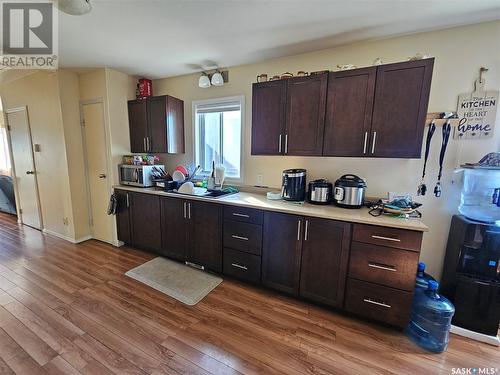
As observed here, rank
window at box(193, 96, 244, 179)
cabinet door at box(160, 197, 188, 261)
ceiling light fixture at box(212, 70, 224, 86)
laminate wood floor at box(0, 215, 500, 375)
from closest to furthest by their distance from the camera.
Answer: laminate wood floor at box(0, 215, 500, 375), cabinet door at box(160, 197, 188, 261), ceiling light fixture at box(212, 70, 224, 86), window at box(193, 96, 244, 179)

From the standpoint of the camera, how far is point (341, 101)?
1977 mm

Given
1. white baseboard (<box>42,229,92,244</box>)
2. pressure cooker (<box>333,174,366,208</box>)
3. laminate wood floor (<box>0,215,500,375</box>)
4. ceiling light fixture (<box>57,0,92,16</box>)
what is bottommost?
laminate wood floor (<box>0,215,500,375</box>)

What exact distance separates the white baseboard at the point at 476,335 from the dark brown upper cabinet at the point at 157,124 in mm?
3540

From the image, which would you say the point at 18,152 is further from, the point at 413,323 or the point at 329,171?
the point at 413,323

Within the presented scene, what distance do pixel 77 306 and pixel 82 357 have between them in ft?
2.17

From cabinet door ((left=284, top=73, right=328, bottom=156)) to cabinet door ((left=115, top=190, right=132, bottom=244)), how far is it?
95.7 inches

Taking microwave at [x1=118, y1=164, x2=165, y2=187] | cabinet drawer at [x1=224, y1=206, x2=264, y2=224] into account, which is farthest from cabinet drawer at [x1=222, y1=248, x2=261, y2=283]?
microwave at [x1=118, y1=164, x2=165, y2=187]

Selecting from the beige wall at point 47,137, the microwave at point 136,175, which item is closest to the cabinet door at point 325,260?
the microwave at point 136,175

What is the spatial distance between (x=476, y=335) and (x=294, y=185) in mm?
→ 1884

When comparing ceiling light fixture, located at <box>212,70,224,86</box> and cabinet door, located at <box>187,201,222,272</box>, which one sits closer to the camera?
cabinet door, located at <box>187,201,222,272</box>

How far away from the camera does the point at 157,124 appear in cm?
301

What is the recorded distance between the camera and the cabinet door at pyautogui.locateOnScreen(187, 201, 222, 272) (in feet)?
7.93

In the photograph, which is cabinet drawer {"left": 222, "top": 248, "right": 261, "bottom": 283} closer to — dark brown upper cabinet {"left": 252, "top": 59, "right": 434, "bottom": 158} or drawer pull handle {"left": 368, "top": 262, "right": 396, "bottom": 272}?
drawer pull handle {"left": 368, "top": 262, "right": 396, "bottom": 272}

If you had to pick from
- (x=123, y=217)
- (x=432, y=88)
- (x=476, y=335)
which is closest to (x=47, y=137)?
(x=123, y=217)
